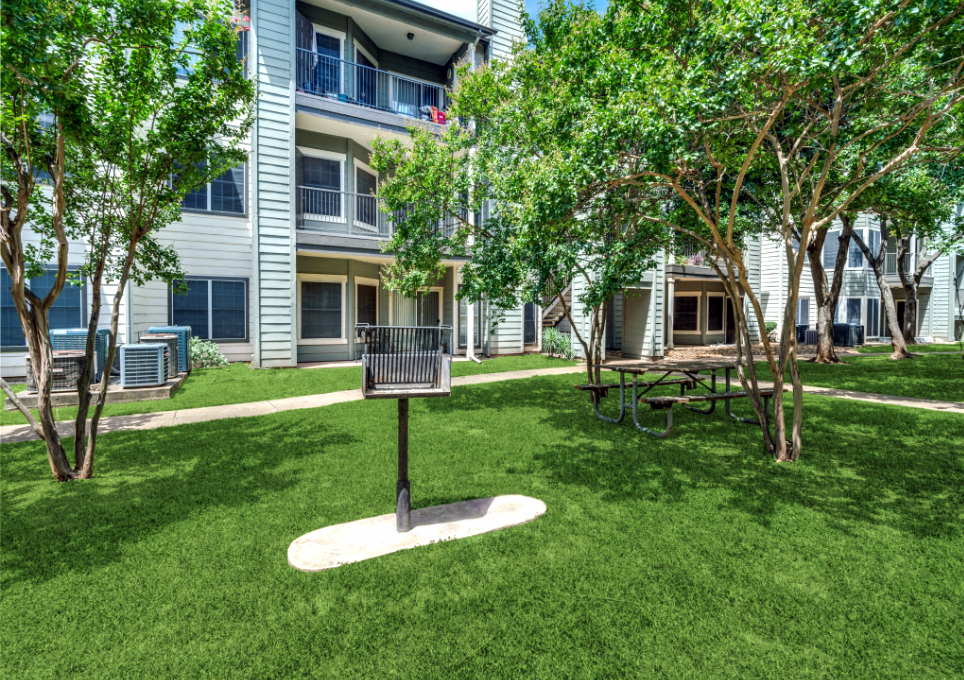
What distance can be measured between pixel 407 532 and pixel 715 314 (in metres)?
23.6

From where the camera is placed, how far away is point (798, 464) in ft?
17.4

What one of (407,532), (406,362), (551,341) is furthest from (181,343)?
(551,341)

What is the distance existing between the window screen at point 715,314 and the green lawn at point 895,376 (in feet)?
22.1

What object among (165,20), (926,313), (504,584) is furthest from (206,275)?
(926,313)

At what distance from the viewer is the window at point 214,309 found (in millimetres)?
13734

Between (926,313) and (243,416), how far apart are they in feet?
124

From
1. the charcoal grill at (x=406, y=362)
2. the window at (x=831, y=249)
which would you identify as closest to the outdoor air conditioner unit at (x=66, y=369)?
the charcoal grill at (x=406, y=362)

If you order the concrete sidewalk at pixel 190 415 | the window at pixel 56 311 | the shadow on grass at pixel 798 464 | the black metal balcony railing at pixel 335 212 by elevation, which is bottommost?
the shadow on grass at pixel 798 464

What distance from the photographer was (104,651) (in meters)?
2.36

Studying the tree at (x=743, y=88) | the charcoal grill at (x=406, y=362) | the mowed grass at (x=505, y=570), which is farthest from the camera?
the tree at (x=743, y=88)

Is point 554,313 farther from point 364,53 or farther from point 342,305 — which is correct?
point 364,53

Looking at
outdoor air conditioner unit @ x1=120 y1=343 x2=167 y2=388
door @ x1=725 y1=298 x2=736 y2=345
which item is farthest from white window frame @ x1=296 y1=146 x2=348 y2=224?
door @ x1=725 y1=298 x2=736 y2=345

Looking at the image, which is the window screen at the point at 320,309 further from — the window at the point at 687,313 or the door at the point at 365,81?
the window at the point at 687,313

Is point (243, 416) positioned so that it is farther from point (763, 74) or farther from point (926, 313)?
point (926, 313)
